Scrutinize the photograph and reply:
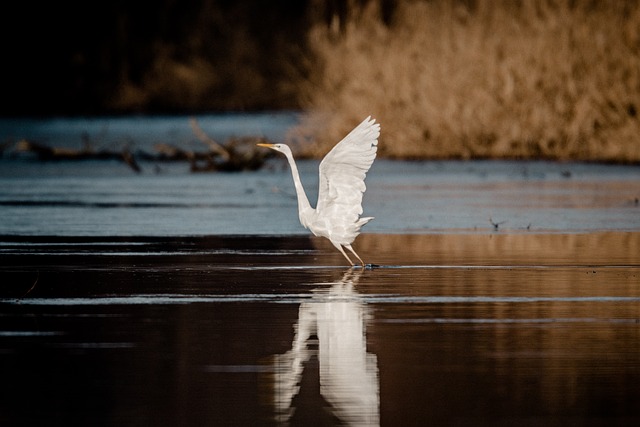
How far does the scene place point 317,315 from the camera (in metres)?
9.55

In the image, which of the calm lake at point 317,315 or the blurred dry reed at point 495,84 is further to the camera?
the blurred dry reed at point 495,84

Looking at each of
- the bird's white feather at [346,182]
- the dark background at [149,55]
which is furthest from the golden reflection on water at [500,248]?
the dark background at [149,55]

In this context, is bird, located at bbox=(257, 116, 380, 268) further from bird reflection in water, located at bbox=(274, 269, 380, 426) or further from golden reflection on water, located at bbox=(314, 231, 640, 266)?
bird reflection in water, located at bbox=(274, 269, 380, 426)

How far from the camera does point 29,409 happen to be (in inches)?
270

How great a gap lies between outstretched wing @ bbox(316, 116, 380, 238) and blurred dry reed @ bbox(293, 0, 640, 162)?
1401 cm

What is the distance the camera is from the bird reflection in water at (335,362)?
6852 mm

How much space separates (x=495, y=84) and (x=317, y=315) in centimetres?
1758

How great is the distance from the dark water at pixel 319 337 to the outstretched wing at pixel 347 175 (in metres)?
0.46

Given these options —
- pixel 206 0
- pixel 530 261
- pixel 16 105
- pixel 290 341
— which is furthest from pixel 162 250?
pixel 206 0

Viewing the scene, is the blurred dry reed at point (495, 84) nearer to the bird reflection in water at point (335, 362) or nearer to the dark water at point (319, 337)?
the dark water at point (319, 337)

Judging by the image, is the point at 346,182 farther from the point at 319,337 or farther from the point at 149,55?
the point at 149,55

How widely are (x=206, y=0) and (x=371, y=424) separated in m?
59.2

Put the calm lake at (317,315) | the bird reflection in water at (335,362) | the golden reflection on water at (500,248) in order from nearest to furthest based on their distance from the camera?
the bird reflection in water at (335,362)
the calm lake at (317,315)
the golden reflection on water at (500,248)

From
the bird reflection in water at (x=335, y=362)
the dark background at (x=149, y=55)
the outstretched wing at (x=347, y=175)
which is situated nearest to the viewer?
the bird reflection in water at (x=335, y=362)
